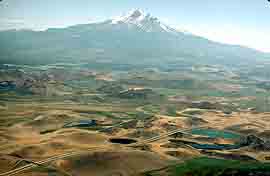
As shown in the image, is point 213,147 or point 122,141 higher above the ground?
point 122,141

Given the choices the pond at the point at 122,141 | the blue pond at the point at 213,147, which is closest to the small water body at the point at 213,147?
the blue pond at the point at 213,147

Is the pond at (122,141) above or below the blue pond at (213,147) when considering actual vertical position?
above

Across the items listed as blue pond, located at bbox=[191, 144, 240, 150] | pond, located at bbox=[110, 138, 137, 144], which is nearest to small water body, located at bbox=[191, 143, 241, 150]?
blue pond, located at bbox=[191, 144, 240, 150]

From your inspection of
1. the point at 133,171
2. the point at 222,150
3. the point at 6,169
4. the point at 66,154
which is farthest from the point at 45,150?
the point at 222,150

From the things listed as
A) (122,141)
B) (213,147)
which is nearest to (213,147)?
(213,147)

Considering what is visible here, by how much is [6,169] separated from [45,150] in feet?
96.3

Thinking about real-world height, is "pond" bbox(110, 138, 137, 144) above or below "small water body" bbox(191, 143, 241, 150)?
above

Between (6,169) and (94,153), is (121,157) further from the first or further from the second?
(6,169)

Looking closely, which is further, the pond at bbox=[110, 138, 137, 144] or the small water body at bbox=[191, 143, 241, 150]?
the small water body at bbox=[191, 143, 241, 150]

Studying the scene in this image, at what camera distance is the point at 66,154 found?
163250mm

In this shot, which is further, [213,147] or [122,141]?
[213,147]

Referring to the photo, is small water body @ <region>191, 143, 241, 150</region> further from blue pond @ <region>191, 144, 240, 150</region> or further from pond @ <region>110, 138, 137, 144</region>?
pond @ <region>110, 138, 137, 144</region>

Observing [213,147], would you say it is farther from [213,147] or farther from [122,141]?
[122,141]

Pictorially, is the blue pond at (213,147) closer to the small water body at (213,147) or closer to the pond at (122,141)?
the small water body at (213,147)
